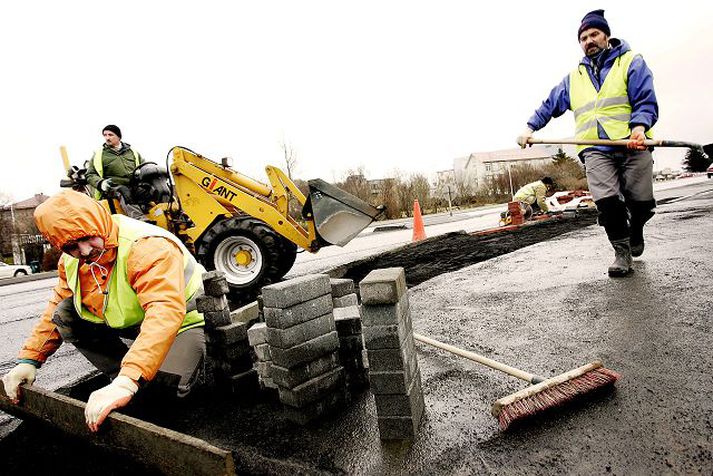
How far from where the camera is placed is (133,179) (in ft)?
21.6

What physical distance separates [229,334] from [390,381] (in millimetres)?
1283

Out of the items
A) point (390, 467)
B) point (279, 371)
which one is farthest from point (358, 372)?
point (390, 467)

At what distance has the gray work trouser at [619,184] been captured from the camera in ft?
13.6

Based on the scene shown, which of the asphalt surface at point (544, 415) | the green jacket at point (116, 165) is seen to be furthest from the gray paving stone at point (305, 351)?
the green jacket at point (116, 165)

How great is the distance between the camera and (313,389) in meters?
2.37

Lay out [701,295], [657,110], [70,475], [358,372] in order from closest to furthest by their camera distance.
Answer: [70,475], [358,372], [701,295], [657,110]

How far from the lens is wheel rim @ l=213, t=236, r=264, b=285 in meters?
6.43

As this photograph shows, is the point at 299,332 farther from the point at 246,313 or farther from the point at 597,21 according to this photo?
the point at 597,21

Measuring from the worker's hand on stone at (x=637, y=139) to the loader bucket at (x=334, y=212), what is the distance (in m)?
3.36

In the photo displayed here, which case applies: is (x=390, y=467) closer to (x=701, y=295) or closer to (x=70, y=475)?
(x=70, y=475)

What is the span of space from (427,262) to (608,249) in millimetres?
2543

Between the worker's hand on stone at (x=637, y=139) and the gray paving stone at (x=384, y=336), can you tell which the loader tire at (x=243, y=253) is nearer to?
the worker's hand on stone at (x=637, y=139)

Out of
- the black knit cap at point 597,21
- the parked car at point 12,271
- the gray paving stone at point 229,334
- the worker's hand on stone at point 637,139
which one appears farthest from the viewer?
the parked car at point 12,271

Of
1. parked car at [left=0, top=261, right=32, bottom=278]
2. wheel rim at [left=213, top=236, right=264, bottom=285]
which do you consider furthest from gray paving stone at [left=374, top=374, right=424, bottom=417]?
parked car at [left=0, top=261, right=32, bottom=278]
